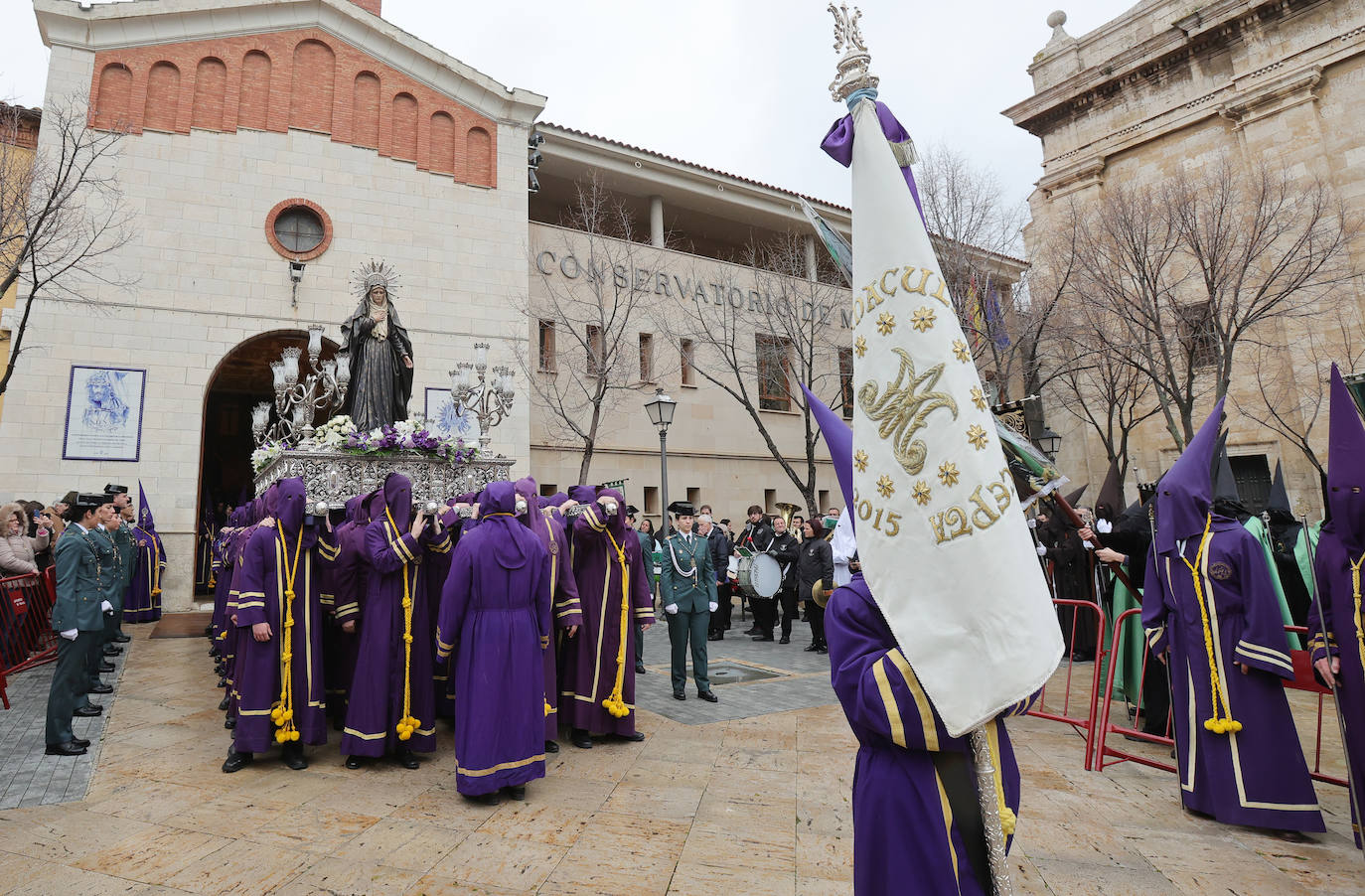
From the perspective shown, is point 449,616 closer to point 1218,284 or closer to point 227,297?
point 227,297

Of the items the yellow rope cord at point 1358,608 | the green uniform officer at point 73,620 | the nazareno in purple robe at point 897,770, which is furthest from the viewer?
the green uniform officer at point 73,620

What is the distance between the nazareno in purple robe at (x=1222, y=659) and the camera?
165 inches

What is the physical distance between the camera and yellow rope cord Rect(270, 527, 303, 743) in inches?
217

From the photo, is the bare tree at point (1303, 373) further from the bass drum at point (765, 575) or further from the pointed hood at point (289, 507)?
the pointed hood at point (289, 507)

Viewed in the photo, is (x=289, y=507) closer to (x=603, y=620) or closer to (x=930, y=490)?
(x=603, y=620)

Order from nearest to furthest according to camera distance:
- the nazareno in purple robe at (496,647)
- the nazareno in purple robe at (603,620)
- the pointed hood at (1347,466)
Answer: the pointed hood at (1347,466) → the nazareno in purple robe at (496,647) → the nazareno in purple robe at (603,620)

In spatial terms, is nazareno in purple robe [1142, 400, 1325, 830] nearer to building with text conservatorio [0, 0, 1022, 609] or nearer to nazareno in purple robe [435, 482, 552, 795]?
nazareno in purple robe [435, 482, 552, 795]

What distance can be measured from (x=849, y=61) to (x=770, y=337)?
18.6 m

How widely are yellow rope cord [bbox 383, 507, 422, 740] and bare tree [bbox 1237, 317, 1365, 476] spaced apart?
1992cm

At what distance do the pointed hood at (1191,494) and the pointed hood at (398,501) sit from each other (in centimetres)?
578

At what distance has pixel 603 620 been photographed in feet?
21.9

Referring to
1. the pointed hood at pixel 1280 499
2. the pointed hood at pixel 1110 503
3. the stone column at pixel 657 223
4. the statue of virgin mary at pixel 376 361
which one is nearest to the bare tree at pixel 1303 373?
the pointed hood at pixel 1280 499

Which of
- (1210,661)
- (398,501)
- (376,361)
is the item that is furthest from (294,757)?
(1210,661)

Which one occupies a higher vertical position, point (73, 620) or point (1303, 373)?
point (1303, 373)
